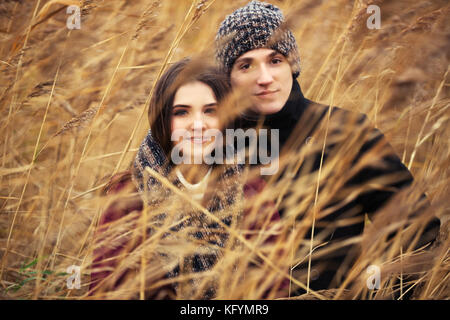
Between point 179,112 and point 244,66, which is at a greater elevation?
point 244,66

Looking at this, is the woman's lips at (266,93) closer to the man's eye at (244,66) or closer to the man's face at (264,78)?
the man's face at (264,78)

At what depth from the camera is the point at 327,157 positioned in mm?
1085

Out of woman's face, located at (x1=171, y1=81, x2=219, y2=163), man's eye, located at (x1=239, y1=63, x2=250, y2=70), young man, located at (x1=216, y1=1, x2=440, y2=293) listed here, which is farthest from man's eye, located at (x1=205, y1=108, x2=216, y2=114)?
man's eye, located at (x1=239, y1=63, x2=250, y2=70)

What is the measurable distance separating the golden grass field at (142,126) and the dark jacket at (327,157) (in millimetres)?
47

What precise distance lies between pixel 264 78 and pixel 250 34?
19 cm

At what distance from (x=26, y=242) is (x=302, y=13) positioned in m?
0.98

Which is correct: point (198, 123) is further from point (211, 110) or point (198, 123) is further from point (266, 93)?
point (266, 93)

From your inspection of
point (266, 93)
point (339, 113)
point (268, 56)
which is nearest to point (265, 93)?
point (266, 93)

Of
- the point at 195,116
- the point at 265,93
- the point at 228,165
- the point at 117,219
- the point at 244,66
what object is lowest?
the point at 117,219

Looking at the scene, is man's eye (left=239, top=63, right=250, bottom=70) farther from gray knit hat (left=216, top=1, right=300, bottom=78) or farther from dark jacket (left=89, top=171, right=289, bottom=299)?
dark jacket (left=89, top=171, right=289, bottom=299)

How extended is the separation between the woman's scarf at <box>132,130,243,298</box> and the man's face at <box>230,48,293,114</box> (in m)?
0.22

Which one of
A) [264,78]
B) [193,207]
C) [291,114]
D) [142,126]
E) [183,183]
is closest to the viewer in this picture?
[193,207]

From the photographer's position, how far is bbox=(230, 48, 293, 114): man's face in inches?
42.3
